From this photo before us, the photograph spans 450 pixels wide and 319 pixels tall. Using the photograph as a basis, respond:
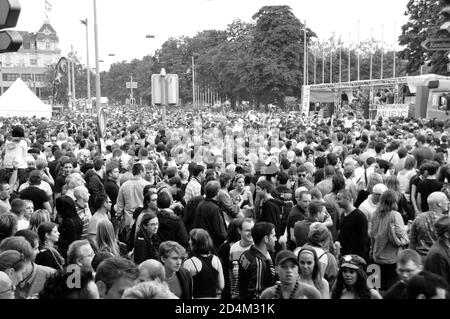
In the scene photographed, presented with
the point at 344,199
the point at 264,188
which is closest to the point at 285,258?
the point at 344,199

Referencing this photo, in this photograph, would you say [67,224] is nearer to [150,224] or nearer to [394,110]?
[150,224]

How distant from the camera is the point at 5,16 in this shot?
5.42 m

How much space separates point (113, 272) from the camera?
5.50 meters

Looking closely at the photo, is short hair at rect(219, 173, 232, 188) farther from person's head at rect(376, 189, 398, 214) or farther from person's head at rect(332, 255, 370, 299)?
person's head at rect(332, 255, 370, 299)

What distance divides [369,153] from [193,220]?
5497 mm

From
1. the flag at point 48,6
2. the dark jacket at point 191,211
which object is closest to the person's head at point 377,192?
the dark jacket at point 191,211

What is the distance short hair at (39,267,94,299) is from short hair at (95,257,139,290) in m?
0.33

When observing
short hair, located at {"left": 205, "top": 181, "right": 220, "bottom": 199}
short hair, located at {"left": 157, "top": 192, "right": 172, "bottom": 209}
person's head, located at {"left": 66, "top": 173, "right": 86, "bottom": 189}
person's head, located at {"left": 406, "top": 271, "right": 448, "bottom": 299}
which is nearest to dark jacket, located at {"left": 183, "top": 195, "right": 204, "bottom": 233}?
short hair, located at {"left": 205, "top": 181, "right": 220, "bottom": 199}

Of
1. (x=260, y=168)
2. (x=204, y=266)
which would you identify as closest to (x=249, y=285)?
(x=204, y=266)

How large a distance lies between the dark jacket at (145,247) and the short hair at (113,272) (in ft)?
6.03

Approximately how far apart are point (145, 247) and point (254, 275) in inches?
56.4

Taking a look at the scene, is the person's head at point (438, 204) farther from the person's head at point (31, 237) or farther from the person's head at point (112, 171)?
the person's head at point (112, 171)
